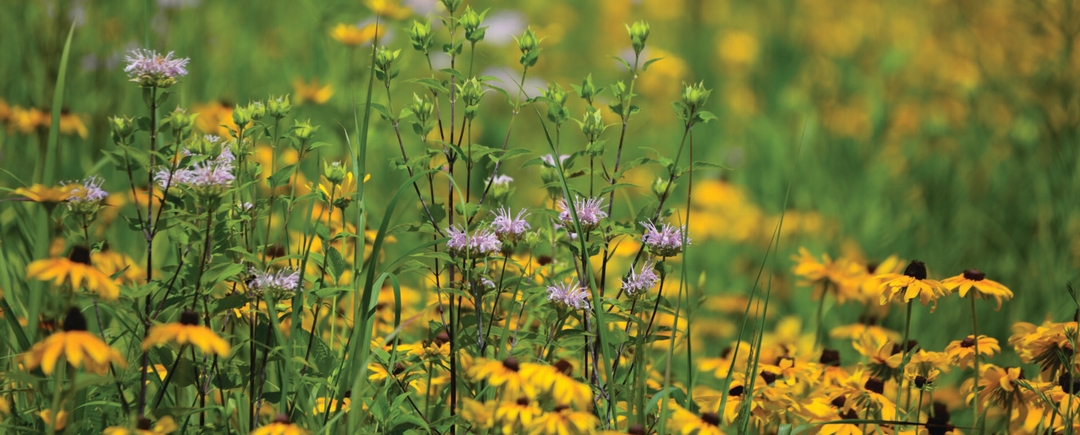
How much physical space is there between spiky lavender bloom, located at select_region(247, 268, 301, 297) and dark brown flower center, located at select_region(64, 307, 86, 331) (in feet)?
0.95

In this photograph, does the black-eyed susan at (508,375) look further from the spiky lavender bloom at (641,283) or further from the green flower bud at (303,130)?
the green flower bud at (303,130)

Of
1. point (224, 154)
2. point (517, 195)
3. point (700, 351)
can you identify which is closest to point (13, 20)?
point (517, 195)

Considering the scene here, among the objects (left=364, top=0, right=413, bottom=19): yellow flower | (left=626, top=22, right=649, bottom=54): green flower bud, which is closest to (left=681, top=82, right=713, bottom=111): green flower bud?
(left=626, top=22, right=649, bottom=54): green flower bud

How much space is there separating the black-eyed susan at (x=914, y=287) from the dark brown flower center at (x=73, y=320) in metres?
1.12

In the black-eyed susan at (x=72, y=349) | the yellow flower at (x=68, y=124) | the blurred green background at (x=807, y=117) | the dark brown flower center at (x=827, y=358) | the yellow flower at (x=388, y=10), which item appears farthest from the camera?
the blurred green background at (x=807, y=117)

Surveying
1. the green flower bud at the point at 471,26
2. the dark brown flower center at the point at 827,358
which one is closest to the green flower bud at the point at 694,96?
the green flower bud at the point at 471,26

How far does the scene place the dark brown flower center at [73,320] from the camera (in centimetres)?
103

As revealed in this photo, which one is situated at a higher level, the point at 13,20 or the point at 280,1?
the point at 280,1

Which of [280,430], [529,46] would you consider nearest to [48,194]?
[280,430]

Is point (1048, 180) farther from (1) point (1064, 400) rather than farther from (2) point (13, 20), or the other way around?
(2) point (13, 20)

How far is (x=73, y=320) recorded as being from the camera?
1.04m

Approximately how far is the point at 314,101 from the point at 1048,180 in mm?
2364

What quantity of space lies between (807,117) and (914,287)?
6.34ft

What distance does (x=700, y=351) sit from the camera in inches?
119
